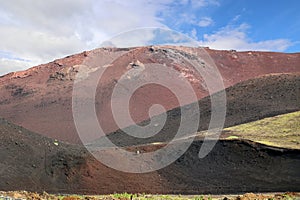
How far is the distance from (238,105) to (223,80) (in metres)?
34.9

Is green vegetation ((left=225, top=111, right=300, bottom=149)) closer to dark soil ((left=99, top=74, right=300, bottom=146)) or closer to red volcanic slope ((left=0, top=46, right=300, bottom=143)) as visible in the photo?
dark soil ((left=99, top=74, right=300, bottom=146))

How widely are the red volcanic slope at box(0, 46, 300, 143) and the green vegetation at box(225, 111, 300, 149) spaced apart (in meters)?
29.4

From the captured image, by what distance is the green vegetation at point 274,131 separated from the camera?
3259 centimetres

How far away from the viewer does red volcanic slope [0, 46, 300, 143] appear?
6981 cm

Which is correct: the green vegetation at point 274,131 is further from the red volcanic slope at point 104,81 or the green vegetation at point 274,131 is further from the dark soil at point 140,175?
the red volcanic slope at point 104,81

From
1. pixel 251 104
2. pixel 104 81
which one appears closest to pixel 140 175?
pixel 251 104

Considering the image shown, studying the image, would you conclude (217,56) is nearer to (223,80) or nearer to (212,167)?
(223,80)

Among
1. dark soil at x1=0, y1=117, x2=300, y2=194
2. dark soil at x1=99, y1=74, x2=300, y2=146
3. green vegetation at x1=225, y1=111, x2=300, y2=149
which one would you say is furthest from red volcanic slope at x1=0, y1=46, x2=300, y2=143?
dark soil at x1=0, y1=117, x2=300, y2=194

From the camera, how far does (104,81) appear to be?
79.5 metres

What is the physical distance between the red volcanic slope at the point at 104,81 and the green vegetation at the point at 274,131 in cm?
2943

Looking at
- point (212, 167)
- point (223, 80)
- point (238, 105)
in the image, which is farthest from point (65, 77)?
point (212, 167)

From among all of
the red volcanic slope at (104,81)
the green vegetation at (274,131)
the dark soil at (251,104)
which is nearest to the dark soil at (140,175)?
the green vegetation at (274,131)

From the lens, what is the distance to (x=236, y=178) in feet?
91.0

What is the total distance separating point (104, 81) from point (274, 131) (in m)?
47.5
